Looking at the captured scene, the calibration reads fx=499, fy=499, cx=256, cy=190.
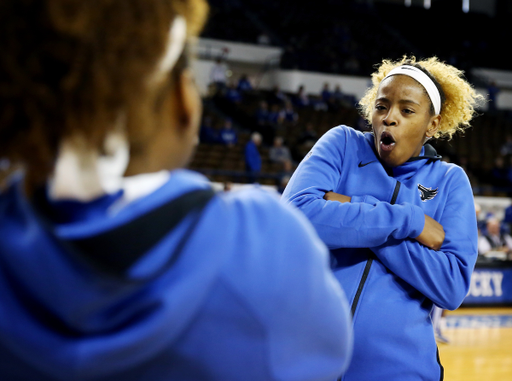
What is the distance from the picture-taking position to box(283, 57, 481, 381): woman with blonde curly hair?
1457mm

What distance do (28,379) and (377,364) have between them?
1.06 meters

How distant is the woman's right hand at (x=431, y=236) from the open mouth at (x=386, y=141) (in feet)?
0.93

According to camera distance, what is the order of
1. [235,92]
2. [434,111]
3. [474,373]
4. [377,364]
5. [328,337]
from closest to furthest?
[328,337] < [377,364] < [434,111] < [474,373] < [235,92]

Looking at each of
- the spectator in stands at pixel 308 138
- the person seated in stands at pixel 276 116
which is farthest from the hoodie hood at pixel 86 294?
the person seated in stands at pixel 276 116

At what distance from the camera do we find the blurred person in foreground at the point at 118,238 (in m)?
0.56

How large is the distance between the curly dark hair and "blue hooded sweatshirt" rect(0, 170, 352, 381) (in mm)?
75

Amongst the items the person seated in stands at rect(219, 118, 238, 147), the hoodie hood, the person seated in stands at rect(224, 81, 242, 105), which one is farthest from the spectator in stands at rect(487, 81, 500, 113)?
the hoodie hood

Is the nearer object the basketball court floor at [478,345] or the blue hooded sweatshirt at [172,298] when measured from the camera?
the blue hooded sweatshirt at [172,298]

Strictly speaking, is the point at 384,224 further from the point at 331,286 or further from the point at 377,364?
the point at 331,286

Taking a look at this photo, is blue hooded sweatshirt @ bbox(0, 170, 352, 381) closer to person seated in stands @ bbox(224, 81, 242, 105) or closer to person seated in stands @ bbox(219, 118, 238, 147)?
person seated in stands @ bbox(219, 118, 238, 147)

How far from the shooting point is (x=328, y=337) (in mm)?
668

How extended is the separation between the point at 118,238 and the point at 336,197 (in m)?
1.12

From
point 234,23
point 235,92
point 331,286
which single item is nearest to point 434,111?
point 331,286

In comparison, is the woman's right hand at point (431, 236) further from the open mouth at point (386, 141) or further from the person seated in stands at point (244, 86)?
the person seated in stands at point (244, 86)
